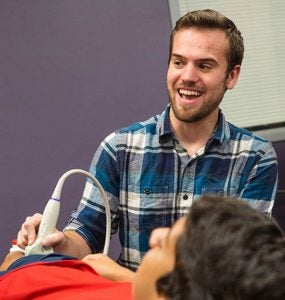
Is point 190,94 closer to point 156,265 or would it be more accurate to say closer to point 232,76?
point 232,76

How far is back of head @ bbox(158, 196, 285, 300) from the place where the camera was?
768mm

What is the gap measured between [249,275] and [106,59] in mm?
1422

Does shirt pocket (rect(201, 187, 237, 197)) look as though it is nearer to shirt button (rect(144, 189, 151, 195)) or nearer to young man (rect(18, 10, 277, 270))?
young man (rect(18, 10, 277, 270))

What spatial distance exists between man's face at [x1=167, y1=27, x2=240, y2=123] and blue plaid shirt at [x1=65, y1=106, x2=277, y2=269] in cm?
8

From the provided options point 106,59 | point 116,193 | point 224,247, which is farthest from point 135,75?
point 224,247

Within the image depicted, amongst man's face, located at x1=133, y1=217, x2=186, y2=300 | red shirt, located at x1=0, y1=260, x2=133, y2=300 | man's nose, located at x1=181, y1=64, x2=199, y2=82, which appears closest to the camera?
man's face, located at x1=133, y1=217, x2=186, y2=300

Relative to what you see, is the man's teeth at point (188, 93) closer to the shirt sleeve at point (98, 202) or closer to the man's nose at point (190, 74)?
the man's nose at point (190, 74)

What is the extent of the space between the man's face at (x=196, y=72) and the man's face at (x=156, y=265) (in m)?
0.73

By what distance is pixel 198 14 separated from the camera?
160 centimetres

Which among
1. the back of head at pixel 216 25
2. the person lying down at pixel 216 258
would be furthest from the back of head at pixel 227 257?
the back of head at pixel 216 25

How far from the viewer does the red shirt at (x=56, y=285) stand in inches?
43.3

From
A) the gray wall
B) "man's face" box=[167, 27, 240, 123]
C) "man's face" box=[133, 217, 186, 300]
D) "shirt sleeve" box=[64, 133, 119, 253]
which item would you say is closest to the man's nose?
"man's face" box=[167, 27, 240, 123]

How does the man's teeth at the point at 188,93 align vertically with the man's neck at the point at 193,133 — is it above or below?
above

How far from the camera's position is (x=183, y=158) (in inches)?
63.5
